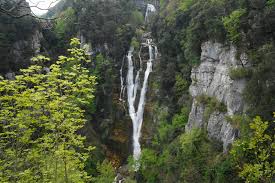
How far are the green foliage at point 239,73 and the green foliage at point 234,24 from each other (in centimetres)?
242

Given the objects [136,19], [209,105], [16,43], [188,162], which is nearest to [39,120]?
[188,162]

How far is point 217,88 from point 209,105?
5.14 feet

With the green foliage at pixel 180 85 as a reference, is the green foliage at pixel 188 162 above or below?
below

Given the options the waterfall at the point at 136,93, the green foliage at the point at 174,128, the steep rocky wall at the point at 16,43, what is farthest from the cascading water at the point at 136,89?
the steep rocky wall at the point at 16,43

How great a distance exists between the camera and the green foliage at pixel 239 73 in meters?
20.9

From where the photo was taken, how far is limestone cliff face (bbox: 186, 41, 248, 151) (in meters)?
21.8

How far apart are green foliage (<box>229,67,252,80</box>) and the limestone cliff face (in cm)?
43

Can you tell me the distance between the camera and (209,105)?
2462 centimetres

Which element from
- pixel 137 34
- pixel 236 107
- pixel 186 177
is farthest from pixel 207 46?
pixel 137 34

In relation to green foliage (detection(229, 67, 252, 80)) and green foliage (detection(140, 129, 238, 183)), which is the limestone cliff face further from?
green foliage (detection(140, 129, 238, 183))

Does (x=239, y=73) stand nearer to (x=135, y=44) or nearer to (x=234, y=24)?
(x=234, y=24)

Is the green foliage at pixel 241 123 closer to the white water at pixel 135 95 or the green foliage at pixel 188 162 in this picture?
the green foliage at pixel 188 162

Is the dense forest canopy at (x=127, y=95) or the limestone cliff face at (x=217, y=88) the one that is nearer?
the dense forest canopy at (x=127, y=95)

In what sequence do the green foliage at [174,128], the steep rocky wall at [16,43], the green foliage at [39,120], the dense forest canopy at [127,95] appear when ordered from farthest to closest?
the steep rocky wall at [16,43], the green foliage at [174,128], the dense forest canopy at [127,95], the green foliage at [39,120]
